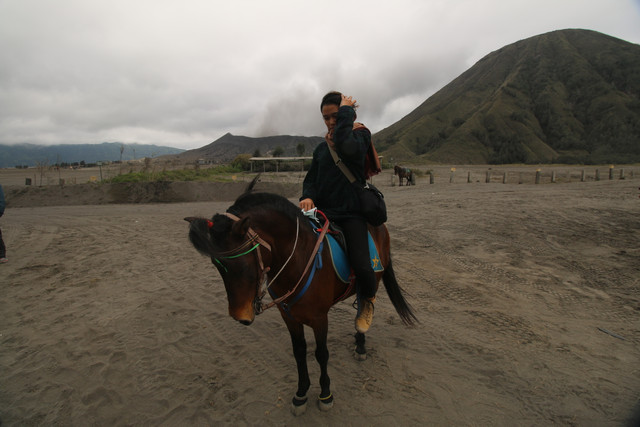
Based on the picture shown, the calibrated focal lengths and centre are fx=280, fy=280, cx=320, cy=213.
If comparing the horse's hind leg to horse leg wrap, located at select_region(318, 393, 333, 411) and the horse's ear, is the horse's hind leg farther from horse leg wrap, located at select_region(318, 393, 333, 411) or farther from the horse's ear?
the horse's ear

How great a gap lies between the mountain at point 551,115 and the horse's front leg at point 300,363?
6840 cm

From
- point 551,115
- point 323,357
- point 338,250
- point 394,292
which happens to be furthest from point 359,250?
point 551,115

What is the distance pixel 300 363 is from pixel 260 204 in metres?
1.55

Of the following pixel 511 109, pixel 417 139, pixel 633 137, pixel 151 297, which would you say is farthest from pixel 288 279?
pixel 511 109

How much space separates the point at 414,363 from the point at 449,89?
151 meters

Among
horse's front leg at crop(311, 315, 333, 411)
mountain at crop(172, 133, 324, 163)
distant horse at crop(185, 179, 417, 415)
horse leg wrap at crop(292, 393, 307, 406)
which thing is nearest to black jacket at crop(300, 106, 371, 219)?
distant horse at crop(185, 179, 417, 415)

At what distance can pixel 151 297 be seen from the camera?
16.0 feet

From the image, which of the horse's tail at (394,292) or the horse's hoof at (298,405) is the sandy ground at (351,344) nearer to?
the horse's hoof at (298,405)

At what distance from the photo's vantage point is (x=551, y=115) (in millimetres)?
74500

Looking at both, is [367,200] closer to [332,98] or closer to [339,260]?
[339,260]

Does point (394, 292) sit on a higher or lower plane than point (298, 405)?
higher

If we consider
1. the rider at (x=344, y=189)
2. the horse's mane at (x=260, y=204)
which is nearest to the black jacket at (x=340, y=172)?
the rider at (x=344, y=189)

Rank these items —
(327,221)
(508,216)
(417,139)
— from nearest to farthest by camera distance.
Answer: (327,221)
(508,216)
(417,139)

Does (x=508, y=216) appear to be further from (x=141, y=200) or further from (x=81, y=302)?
(x=141, y=200)
